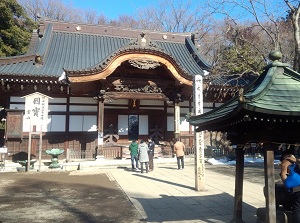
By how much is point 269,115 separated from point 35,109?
1168 centimetres

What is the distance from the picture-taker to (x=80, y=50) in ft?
60.3

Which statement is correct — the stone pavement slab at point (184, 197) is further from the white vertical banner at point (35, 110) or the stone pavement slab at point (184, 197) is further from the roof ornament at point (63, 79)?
the roof ornament at point (63, 79)

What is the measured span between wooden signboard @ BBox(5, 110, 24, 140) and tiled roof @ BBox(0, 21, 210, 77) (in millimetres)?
2031

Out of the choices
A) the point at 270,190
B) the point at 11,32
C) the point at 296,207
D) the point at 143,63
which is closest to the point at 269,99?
the point at 270,190

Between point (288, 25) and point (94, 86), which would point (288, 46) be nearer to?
point (288, 25)

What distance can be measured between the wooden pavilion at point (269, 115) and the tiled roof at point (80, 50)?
10.4m

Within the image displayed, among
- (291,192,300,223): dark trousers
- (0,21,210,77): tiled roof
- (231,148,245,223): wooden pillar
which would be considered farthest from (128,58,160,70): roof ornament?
(291,192,300,223): dark trousers

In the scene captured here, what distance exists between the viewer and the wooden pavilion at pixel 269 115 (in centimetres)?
370

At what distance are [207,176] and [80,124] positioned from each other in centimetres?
827

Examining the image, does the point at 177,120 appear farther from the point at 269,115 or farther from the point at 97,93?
the point at 269,115

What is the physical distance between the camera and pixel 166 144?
54.2 ft

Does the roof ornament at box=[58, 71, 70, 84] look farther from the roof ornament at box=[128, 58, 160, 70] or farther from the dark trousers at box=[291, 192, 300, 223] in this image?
the dark trousers at box=[291, 192, 300, 223]

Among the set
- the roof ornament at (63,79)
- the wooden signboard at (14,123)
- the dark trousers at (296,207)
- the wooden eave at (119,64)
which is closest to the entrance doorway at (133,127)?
the wooden eave at (119,64)

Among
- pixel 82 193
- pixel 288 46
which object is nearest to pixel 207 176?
pixel 82 193
